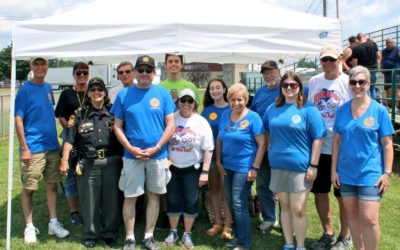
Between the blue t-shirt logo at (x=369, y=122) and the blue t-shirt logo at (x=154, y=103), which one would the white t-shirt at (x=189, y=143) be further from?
the blue t-shirt logo at (x=369, y=122)

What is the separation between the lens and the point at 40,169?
15.2 feet

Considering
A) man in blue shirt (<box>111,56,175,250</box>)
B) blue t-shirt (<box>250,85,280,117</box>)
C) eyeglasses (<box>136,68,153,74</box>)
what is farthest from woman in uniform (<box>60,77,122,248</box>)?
blue t-shirt (<box>250,85,280,117</box>)

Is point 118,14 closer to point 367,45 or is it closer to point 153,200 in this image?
point 153,200

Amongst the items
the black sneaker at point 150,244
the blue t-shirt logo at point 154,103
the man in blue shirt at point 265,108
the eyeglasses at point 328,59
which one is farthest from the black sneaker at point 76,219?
the eyeglasses at point 328,59

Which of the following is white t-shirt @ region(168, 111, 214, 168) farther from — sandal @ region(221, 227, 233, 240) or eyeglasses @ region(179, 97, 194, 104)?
sandal @ region(221, 227, 233, 240)

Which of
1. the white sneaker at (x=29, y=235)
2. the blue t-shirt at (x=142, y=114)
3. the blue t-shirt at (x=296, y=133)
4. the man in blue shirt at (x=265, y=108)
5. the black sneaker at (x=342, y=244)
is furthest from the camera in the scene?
the white sneaker at (x=29, y=235)

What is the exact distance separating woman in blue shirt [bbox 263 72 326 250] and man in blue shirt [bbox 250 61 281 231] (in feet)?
2.06

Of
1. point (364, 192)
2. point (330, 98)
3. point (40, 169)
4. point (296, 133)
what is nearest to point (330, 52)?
point (330, 98)

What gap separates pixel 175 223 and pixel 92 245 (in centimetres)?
92

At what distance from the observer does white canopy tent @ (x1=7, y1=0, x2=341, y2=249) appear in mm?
4320

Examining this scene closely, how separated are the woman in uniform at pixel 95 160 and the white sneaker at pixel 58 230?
15.7 inches

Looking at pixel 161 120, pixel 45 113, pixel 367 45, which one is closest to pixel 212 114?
pixel 161 120

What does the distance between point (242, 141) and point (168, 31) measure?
139 centimetres

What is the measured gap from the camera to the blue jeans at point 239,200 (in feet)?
13.9
